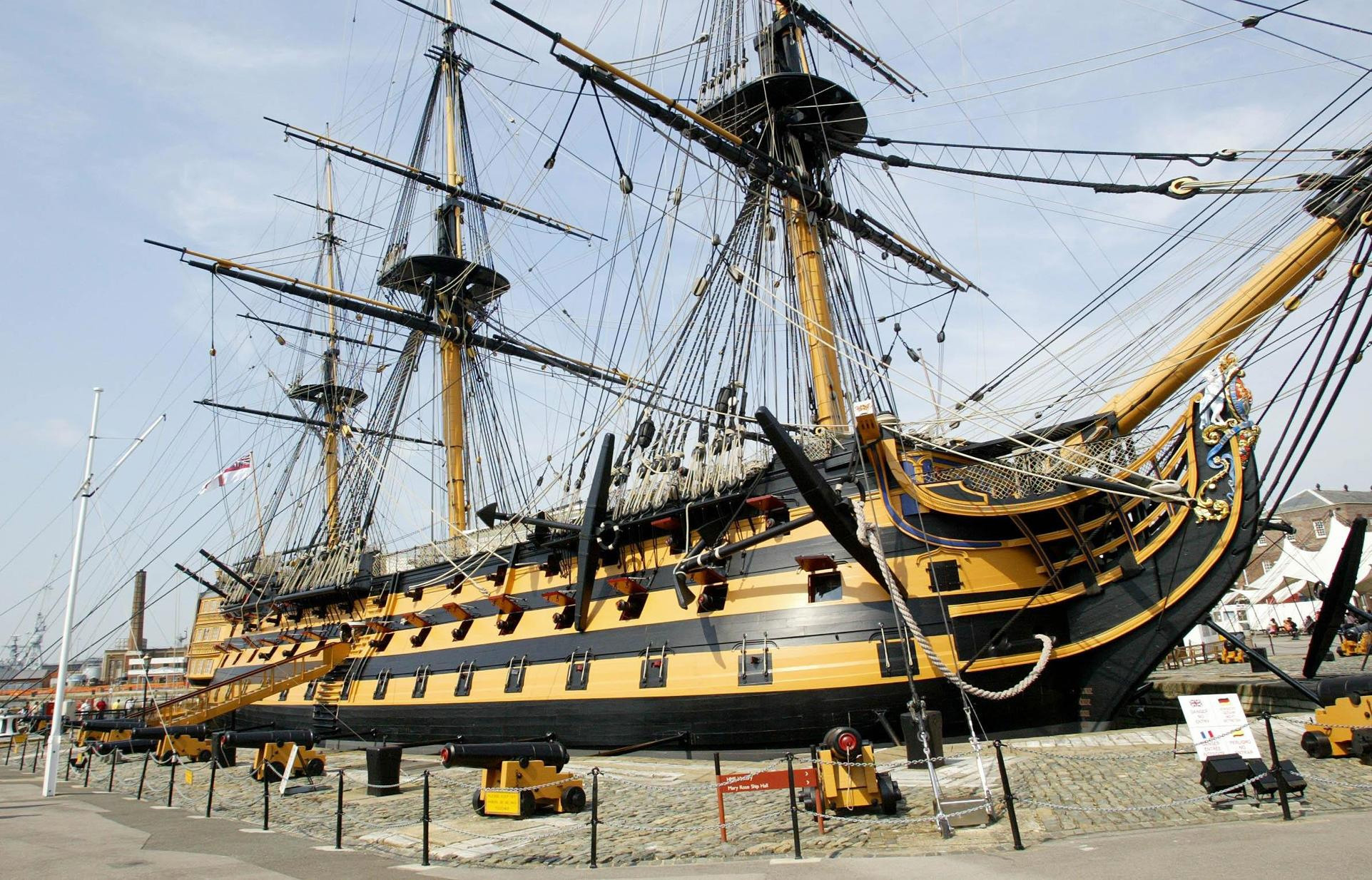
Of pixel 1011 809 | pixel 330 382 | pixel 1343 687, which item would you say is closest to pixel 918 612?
pixel 1343 687

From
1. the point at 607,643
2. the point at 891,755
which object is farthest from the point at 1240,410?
the point at 607,643

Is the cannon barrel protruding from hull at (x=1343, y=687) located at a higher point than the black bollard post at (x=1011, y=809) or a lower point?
higher

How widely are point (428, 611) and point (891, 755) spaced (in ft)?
41.3

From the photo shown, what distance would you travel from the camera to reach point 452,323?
2778cm

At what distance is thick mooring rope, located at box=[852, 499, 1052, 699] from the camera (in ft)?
32.1

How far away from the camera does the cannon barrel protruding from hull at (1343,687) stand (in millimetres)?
8555

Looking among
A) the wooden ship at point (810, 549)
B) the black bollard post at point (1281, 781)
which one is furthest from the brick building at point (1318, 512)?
the black bollard post at point (1281, 781)

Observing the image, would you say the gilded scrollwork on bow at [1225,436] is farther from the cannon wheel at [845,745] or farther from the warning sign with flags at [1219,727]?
the cannon wheel at [845,745]

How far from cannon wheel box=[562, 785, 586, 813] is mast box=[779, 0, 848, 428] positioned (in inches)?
282

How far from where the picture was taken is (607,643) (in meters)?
14.2

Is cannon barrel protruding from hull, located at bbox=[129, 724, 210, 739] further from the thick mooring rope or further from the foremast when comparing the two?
the thick mooring rope

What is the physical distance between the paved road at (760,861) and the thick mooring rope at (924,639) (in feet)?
11.6

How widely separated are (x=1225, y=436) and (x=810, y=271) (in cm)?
852

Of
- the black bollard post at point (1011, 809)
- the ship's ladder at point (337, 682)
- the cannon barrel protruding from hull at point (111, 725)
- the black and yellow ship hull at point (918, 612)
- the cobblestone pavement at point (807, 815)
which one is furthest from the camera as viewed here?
the ship's ladder at point (337, 682)
